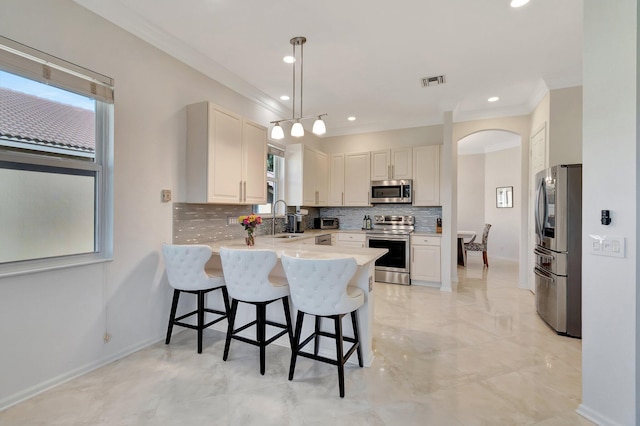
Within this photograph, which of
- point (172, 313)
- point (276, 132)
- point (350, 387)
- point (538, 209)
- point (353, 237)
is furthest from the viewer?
point (353, 237)

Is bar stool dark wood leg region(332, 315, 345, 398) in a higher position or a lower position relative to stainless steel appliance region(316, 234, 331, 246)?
lower

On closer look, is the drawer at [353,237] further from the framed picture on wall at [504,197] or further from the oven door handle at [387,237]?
the framed picture on wall at [504,197]

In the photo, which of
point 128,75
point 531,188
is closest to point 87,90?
point 128,75

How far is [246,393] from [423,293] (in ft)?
10.5

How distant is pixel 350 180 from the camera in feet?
18.5

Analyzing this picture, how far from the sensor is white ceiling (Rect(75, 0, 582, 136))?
2.38 metres

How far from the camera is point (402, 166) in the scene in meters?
5.21

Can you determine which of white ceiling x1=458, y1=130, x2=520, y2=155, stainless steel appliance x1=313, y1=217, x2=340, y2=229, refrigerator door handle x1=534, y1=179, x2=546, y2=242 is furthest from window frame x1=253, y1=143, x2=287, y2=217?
white ceiling x1=458, y1=130, x2=520, y2=155

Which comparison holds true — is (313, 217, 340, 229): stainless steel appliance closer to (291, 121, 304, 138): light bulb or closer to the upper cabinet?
the upper cabinet

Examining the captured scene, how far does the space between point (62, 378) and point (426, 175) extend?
16.4 ft

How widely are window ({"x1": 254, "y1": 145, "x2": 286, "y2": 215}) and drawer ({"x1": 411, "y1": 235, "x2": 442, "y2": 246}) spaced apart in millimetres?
2183

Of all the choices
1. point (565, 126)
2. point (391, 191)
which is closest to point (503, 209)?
point (391, 191)

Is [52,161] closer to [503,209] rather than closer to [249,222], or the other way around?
[249,222]

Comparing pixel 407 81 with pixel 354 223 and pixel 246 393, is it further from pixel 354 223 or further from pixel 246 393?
pixel 246 393
